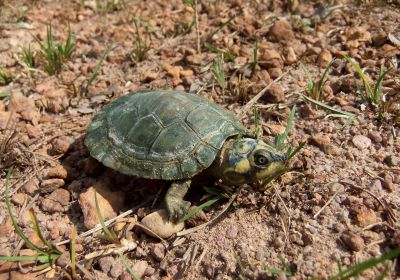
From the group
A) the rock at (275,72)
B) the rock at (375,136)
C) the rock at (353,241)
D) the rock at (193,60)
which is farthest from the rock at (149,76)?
the rock at (353,241)

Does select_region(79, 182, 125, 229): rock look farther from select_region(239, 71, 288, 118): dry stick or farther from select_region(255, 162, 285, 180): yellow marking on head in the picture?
select_region(239, 71, 288, 118): dry stick

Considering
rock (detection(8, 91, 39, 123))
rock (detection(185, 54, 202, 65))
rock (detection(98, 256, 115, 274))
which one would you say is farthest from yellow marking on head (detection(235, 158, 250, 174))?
rock (detection(8, 91, 39, 123))

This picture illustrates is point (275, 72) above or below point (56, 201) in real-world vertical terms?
above

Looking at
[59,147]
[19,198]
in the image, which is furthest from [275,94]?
[19,198]

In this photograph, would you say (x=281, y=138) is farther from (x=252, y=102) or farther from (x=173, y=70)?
(x=173, y=70)

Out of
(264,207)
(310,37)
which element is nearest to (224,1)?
(310,37)

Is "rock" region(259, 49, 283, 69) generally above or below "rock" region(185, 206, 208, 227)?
above
